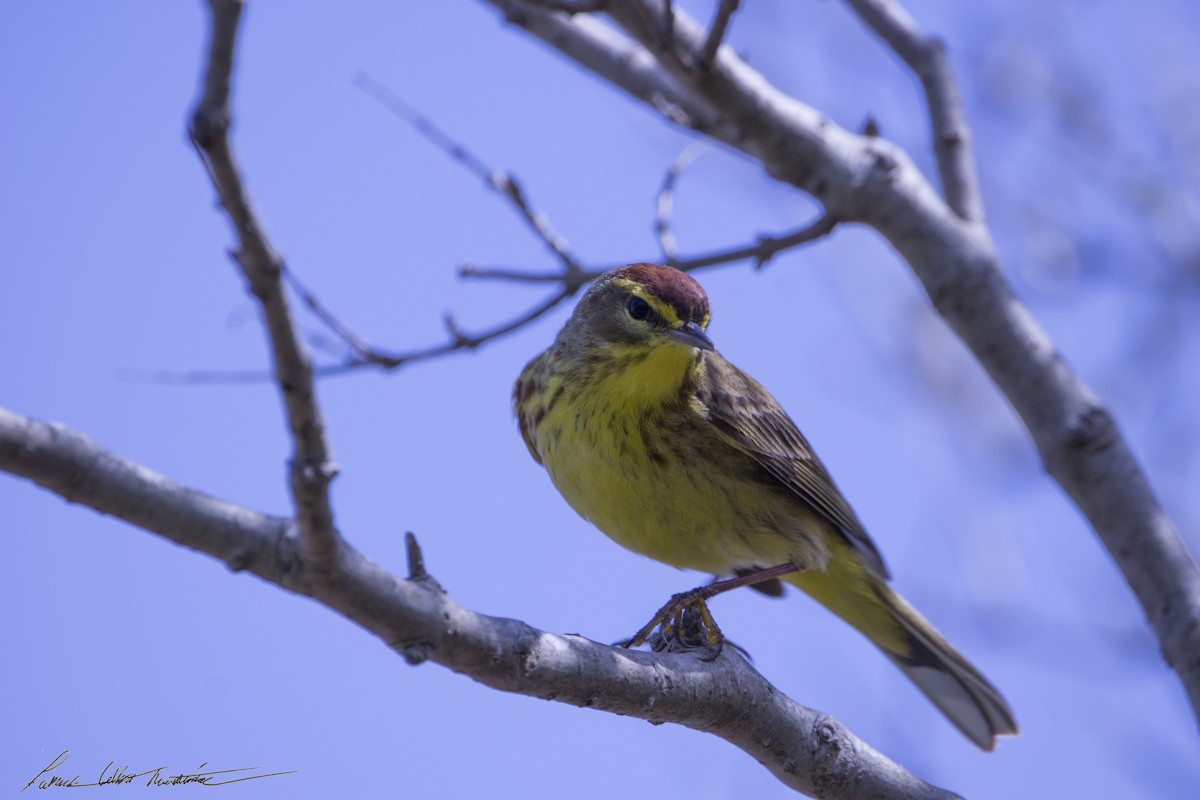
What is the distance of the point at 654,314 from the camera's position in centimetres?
544

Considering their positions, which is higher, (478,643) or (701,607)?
(701,607)

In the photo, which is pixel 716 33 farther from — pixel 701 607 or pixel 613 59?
pixel 701 607

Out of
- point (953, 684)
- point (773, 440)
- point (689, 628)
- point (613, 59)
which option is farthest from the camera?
point (953, 684)

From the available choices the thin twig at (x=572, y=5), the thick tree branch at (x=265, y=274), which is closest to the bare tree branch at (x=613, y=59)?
the thin twig at (x=572, y=5)

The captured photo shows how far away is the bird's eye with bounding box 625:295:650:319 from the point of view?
5.47 meters

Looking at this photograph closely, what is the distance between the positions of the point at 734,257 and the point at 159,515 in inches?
141

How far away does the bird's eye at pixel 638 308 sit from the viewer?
5.47 metres

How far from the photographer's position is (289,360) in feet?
6.86

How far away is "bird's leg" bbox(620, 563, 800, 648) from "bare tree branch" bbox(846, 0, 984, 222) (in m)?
1.91

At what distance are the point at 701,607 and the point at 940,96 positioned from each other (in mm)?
2849

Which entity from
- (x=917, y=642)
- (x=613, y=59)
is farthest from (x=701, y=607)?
(x=613, y=59)

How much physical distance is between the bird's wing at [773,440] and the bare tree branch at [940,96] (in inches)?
52.8

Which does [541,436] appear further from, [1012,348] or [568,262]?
[1012,348]

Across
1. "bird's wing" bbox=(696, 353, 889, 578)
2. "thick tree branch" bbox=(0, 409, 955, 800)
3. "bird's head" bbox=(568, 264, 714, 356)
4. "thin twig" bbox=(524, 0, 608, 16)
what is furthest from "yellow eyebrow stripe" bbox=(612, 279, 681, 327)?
"thick tree branch" bbox=(0, 409, 955, 800)
